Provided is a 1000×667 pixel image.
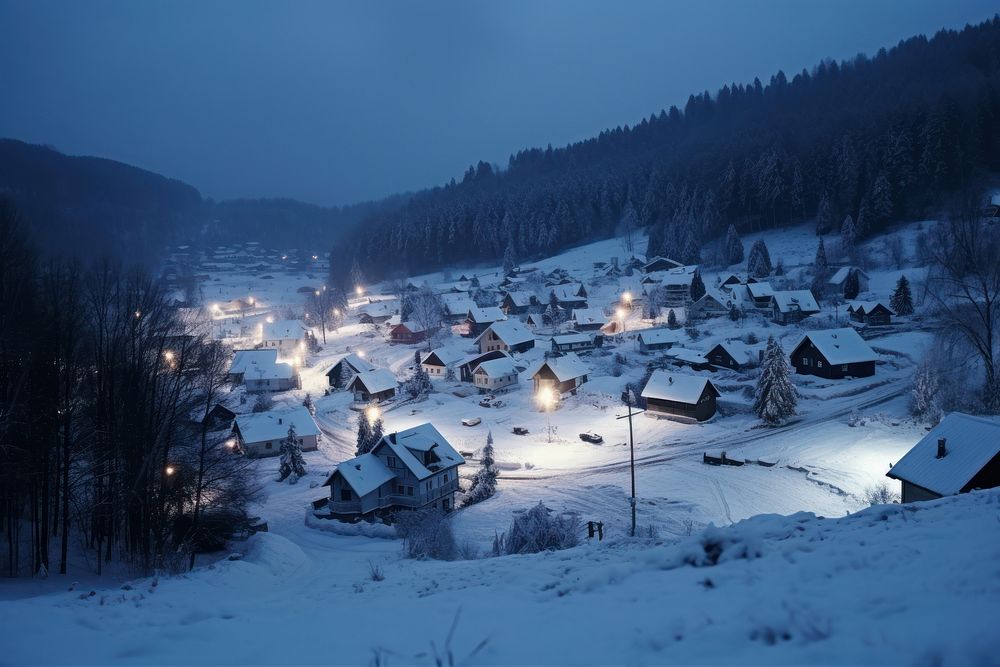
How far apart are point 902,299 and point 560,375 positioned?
3520 cm

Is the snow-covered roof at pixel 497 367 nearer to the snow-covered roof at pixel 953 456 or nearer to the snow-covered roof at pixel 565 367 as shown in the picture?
the snow-covered roof at pixel 565 367

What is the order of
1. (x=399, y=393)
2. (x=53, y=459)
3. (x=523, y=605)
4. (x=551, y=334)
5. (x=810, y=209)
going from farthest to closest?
(x=810, y=209)
(x=551, y=334)
(x=399, y=393)
(x=53, y=459)
(x=523, y=605)

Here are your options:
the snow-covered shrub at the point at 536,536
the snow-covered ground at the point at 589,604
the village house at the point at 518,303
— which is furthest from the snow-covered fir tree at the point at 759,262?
the snow-covered shrub at the point at 536,536

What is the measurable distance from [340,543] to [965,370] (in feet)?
109

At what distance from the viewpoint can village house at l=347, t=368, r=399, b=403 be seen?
44625 millimetres

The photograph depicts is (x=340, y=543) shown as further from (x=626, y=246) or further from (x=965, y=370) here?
(x=626, y=246)

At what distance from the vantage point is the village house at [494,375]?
45.1 metres

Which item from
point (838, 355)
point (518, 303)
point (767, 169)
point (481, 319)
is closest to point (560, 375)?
point (838, 355)

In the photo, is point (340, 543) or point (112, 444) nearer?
point (112, 444)

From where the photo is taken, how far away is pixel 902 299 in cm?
4966

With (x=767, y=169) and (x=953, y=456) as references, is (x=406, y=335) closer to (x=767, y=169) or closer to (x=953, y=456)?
(x=953, y=456)

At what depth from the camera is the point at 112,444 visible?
15109 mm

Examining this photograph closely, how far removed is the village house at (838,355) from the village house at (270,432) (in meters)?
37.2

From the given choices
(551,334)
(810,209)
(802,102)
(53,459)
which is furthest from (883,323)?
(802,102)
